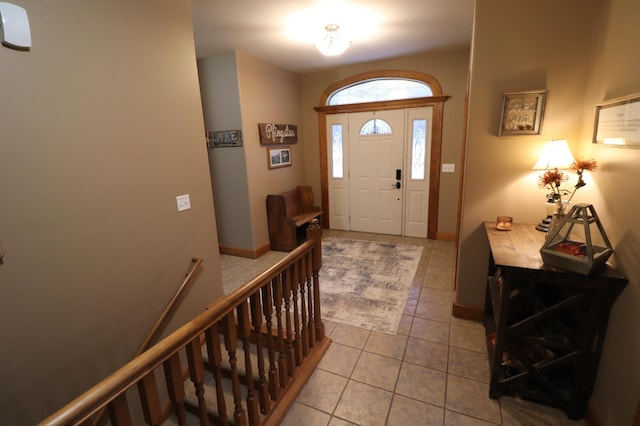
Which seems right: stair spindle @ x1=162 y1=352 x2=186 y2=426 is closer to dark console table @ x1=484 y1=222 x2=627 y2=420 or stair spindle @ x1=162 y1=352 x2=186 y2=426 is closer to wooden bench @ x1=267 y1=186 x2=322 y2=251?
dark console table @ x1=484 y1=222 x2=627 y2=420

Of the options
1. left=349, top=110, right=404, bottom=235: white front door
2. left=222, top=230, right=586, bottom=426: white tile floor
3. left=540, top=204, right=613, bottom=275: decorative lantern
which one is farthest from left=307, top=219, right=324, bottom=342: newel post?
left=349, top=110, right=404, bottom=235: white front door

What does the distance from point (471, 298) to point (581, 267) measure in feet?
4.04

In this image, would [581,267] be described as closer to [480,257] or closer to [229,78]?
[480,257]

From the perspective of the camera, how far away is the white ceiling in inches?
103

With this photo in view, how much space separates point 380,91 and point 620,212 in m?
3.71

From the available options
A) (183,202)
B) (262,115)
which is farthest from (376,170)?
(183,202)

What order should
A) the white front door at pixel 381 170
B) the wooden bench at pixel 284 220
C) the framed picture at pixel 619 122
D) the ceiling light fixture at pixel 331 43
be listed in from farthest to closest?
the white front door at pixel 381 170 < the wooden bench at pixel 284 220 < the ceiling light fixture at pixel 331 43 < the framed picture at pixel 619 122

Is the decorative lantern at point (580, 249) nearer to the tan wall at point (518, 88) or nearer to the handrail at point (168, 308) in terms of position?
the tan wall at point (518, 88)

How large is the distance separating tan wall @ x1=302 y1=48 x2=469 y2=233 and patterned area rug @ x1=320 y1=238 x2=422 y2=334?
89 centimetres

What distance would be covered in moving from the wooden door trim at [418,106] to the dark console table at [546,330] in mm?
2551

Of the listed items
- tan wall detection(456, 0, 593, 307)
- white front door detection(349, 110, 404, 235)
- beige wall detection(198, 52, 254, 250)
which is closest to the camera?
tan wall detection(456, 0, 593, 307)

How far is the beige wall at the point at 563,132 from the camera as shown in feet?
4.68

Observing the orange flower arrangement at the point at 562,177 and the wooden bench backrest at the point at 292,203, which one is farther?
the wooden bench backrest at the point at 292,203

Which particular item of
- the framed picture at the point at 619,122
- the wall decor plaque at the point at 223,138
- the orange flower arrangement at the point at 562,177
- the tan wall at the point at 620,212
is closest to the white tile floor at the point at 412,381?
the tan wall at the point at 620,212
